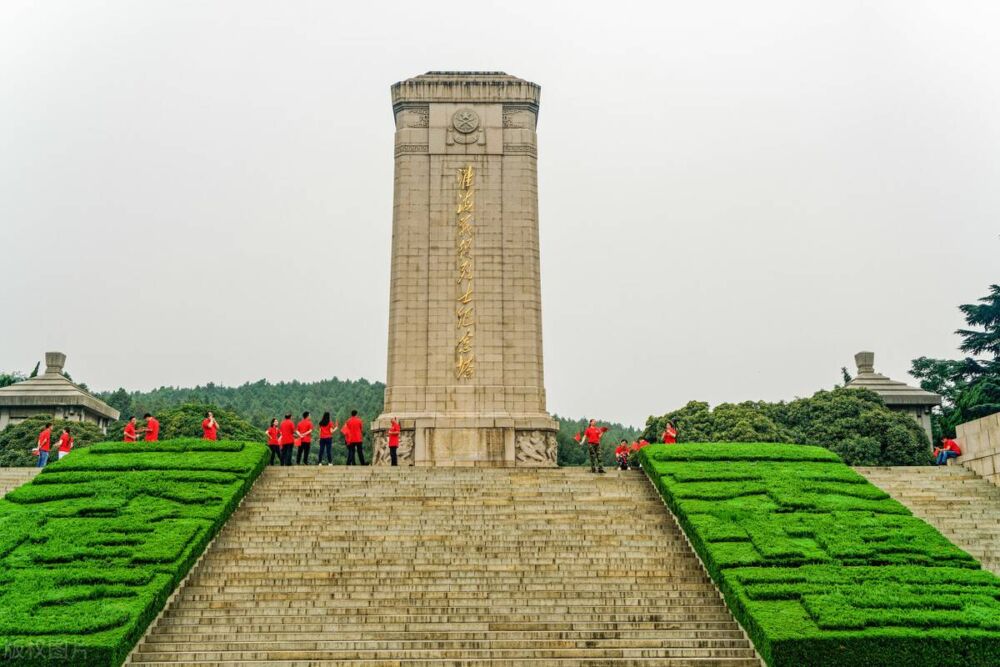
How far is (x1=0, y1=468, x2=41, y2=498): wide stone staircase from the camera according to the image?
767 inches

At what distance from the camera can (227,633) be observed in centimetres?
1241

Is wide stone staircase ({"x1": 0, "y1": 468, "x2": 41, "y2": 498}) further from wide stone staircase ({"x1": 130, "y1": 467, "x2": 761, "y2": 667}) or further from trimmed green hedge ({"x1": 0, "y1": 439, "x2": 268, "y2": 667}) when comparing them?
wide stone staircase ({"x1": 130, "y1": 467, "x2": 761, "y2": 667})

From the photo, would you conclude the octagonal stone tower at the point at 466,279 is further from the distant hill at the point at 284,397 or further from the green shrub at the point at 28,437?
the distant hill at the point at 284,397

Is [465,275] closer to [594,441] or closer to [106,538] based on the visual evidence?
[594,441]

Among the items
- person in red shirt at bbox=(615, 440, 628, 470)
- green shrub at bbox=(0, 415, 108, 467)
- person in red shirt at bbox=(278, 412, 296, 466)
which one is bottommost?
person in red shirt at bbox=(615, 440, 628, 470)

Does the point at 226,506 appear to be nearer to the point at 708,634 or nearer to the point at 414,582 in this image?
the point at 414,582

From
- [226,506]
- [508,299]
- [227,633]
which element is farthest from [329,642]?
[508,299]

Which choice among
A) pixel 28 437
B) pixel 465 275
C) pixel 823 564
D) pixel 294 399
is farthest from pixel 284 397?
pixel 823 564

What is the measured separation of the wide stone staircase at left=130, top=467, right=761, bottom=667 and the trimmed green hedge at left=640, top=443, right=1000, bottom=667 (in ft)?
1.82

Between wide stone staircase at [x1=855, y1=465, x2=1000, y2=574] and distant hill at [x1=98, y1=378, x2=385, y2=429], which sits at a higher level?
distant hill at [x1=98, y1=378, x2=385, y2=429]

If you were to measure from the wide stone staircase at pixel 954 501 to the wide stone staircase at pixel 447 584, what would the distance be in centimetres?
498

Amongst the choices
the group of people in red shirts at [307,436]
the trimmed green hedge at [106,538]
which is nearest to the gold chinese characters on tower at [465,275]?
the group of people in red shirts at [307,436]

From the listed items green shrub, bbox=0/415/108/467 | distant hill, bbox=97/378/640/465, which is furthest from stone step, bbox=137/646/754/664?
distant hill, bbox=97/378/640/465

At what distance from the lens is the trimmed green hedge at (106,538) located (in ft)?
38.2
